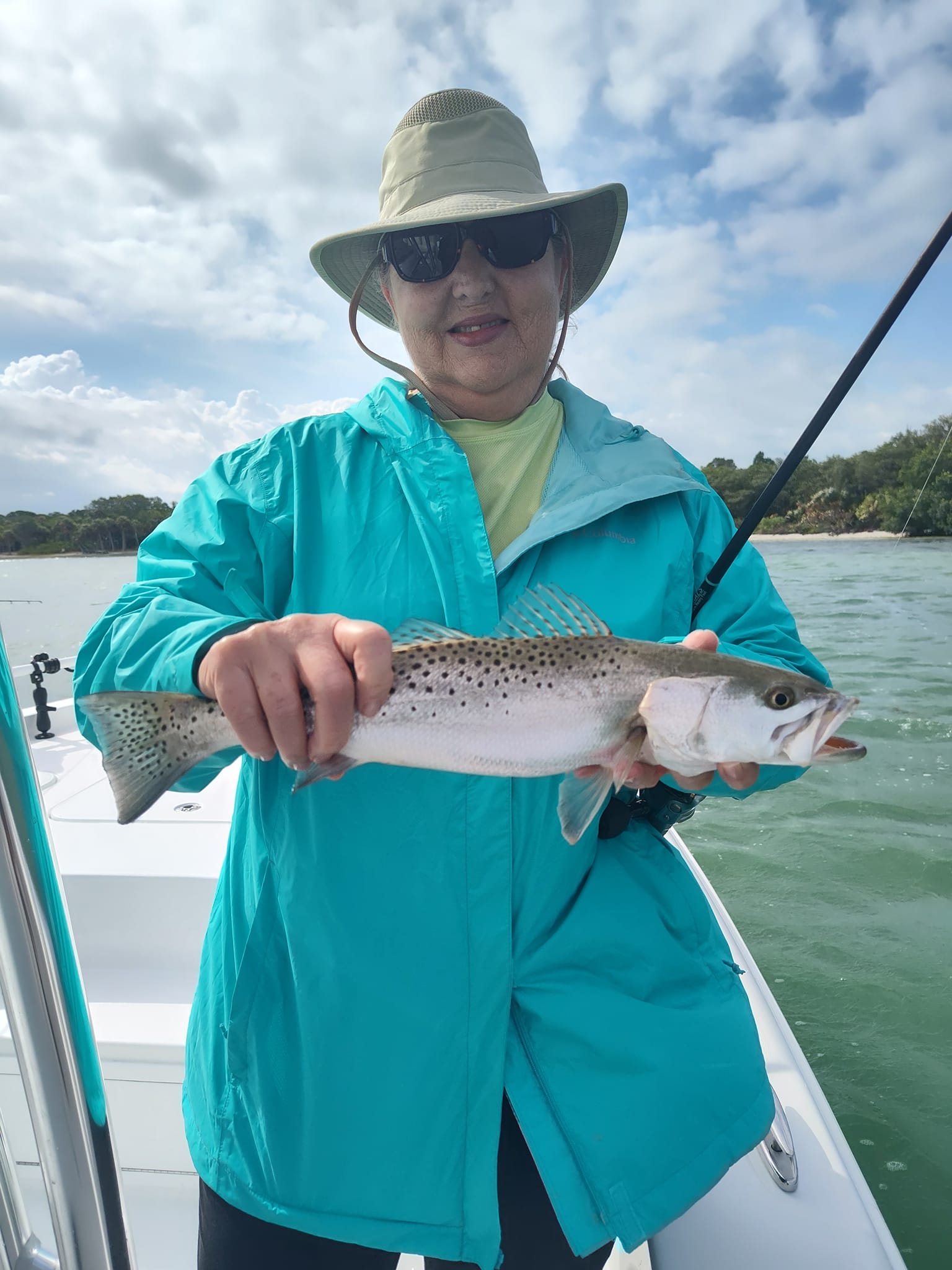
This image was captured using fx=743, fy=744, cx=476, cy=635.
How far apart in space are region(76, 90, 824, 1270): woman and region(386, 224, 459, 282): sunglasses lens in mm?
586

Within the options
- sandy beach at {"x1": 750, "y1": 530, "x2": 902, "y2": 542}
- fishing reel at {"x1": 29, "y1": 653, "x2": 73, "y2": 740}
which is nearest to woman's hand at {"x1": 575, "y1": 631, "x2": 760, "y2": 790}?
fishing reel at {"x1": 29, "y1": 653, "x2": 73, "y2": 740}

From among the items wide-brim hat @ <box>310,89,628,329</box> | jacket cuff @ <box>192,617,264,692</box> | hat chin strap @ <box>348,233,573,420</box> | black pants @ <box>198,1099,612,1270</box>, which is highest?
wide-brim hat @ <box>310,89,628,329</box>

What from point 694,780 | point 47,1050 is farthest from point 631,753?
point 47,1050

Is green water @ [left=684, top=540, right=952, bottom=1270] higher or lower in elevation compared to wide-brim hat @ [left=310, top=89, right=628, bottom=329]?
lower

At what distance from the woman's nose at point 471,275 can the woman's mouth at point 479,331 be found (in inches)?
3.2

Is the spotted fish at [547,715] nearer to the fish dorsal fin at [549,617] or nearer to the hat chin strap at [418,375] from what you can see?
the fish dorsal fin at [549,617]

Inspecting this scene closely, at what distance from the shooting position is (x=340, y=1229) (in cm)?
191

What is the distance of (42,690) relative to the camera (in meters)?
7.33

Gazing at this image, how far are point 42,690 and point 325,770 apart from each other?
266 inches

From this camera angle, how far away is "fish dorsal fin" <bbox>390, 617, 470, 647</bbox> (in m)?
2.04

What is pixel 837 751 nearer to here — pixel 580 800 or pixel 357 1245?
pixel 580 800

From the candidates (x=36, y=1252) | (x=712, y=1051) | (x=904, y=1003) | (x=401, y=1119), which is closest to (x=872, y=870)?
(x=904, y=1003)

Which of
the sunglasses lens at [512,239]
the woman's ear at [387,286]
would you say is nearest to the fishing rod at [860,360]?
the sunglasses lens at [512,239]

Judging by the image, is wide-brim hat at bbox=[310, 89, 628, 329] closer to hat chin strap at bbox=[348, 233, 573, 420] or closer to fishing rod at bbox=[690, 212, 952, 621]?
hat chin strap at bbox=[348, 233, 573, 420]
